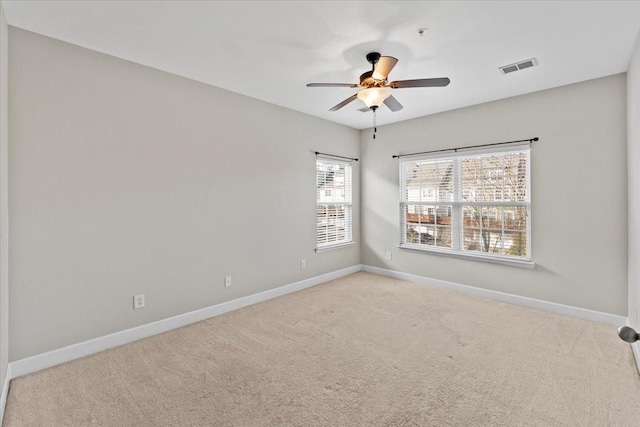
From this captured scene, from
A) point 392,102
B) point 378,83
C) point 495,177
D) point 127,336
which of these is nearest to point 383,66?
point 378,83

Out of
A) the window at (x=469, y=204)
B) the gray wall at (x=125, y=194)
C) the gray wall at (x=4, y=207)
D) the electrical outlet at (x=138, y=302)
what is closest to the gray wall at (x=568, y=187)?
the window at (x=469, y=204)

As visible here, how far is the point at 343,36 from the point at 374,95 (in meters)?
0.57

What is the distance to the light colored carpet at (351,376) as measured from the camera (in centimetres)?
192

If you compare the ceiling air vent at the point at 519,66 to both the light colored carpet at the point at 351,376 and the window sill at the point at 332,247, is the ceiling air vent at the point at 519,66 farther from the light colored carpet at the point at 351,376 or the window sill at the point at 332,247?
the window sill at the point at 332,247

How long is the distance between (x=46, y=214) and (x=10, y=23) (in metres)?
1.42

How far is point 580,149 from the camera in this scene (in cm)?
344

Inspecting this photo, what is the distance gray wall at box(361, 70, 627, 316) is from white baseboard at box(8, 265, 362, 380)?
9.19 ft

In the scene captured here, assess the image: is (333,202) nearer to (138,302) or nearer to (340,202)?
(340,202)

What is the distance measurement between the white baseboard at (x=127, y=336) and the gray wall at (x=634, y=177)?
3.63 metres

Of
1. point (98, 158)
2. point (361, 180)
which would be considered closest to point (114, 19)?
point (98, 158)

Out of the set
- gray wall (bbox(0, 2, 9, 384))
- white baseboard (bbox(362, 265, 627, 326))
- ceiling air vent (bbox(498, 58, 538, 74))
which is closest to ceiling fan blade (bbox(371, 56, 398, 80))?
ceiling air vent (bbox(498, 58, 538, 74))

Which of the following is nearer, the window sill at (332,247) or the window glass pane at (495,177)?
the window glass pane at (495,177)

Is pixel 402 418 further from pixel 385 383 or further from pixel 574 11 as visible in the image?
pixel 574 11

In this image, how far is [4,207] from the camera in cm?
215
